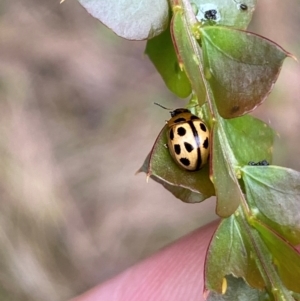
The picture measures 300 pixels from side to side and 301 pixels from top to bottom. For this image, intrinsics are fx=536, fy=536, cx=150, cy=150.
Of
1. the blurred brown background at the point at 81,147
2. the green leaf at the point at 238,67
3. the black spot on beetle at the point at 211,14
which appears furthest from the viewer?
the blurred brown background at the point at 81,147

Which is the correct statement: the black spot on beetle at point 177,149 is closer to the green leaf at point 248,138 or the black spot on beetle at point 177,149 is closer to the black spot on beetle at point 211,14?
the green leaf at point 248,138

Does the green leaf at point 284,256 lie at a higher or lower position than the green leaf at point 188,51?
lower

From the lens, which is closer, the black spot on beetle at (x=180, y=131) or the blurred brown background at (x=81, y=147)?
the black spot on beetle at (x=180, y=131)

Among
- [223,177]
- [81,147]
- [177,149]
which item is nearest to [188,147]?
[177,149]

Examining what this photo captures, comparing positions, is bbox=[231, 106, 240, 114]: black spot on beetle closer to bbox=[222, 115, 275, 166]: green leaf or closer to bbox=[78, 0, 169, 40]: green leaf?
bbox=[222, 115, 275, 166]: green leaf

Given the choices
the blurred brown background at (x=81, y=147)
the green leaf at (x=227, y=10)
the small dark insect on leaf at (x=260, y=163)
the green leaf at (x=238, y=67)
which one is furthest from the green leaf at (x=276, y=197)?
the blurred brown background at (x=81, y=147)

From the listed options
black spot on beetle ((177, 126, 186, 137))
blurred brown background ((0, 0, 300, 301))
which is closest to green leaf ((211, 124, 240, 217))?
black spot on beetle ((177, 126, 186, 137))

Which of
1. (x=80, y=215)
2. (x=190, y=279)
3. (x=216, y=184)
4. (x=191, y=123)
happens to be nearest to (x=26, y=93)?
(x=80, y=215)
